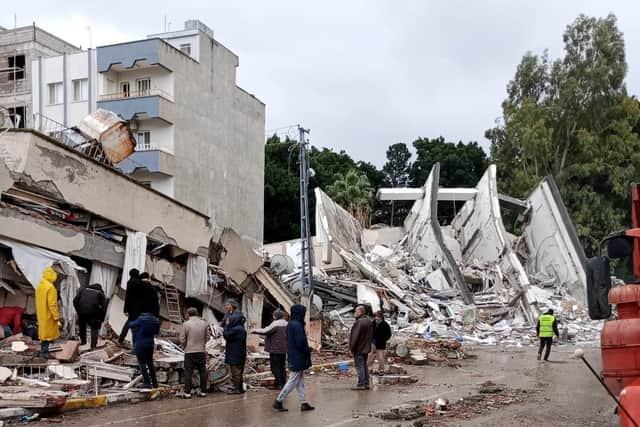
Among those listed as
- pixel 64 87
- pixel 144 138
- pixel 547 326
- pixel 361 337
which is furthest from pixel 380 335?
pixel 64 87

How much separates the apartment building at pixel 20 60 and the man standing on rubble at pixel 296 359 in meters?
33.2

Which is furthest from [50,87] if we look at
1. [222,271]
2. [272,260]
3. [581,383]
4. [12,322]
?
[581,383]

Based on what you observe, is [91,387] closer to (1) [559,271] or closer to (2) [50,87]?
(1) [559,271]

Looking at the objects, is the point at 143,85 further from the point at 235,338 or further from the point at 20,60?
the point at 235,338

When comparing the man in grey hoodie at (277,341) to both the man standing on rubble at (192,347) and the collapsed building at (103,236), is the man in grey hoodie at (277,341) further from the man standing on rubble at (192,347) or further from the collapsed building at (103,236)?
the collapsed building at (103,236)

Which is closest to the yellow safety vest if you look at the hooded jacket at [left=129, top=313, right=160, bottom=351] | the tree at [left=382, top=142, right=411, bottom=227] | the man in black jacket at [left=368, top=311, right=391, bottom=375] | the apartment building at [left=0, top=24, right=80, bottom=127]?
the man in black jacket at [left=368, top=311, right=391, bottom=375]

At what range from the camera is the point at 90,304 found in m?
13.7

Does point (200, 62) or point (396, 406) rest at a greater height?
point (200, 62)

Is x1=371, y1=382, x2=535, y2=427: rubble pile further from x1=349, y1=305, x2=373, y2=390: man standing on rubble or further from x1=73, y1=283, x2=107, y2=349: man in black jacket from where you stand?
x1=73, y1=283, x2=107, y2=349: man in black jacket

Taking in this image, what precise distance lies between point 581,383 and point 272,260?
42.2 feet

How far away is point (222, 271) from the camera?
19.7m

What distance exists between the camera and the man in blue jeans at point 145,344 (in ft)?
37.9

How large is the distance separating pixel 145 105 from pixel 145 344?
2600cm

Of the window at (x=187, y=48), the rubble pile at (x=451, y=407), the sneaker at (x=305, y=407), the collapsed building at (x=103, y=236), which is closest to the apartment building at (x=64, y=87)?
the window at (x=187, y=48)
